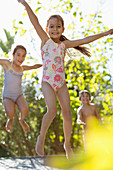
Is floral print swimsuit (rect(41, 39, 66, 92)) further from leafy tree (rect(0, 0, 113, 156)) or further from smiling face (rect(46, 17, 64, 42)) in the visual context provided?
leafy tree (rect(0, 0, 113, 156))

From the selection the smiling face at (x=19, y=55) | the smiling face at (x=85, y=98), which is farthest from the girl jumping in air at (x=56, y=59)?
the smiling face at (x=85, y=98)

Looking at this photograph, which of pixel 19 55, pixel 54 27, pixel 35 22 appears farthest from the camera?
pixel 19 55

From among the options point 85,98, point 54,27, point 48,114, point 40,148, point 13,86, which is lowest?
point 40,148

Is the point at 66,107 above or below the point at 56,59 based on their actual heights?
below

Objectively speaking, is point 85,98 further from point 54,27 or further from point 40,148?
point 40,148

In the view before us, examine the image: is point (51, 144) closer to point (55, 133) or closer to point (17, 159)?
point (55, 133)

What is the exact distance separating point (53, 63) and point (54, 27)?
1.43 feet

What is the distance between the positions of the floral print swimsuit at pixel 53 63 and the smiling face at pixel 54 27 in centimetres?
8

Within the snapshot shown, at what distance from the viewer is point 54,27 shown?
10.2ft

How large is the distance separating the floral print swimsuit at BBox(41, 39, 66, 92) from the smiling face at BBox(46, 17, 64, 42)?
8 centimetres

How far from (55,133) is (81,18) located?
140 inches

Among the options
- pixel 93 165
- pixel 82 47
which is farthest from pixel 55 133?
pixel 82 47

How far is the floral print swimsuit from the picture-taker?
3053mm

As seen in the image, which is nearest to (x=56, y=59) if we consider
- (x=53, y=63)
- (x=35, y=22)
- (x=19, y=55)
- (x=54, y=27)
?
(x=53, y=63)
